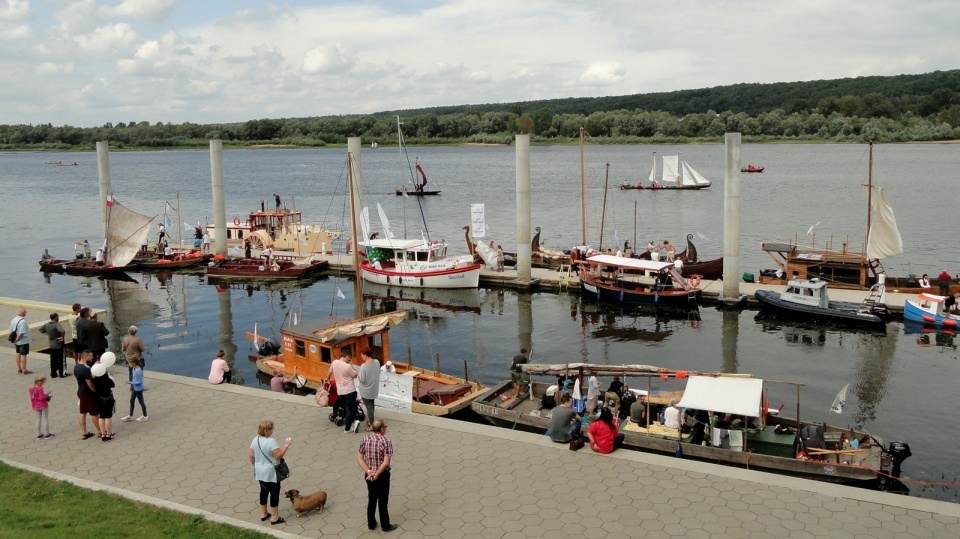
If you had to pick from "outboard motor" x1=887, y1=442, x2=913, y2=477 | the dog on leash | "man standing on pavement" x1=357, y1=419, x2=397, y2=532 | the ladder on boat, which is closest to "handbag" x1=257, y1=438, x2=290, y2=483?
the dog on leash

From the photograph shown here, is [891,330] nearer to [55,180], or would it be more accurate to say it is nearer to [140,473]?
[140,473]

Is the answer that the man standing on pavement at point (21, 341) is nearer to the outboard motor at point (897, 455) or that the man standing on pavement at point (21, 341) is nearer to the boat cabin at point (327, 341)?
the boat cabin at point (327, 341)

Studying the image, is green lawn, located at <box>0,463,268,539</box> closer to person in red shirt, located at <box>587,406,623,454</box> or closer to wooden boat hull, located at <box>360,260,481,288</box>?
person in red shirt, located at <box>587,406,623,454</box>

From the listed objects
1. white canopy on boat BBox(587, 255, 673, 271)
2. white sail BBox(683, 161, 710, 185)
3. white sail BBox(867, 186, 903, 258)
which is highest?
white sail BBox(683, 161, 710, 185)

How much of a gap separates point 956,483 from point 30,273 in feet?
158

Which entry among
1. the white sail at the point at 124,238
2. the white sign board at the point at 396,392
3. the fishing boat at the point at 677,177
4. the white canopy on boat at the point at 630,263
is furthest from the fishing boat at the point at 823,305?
the fishing boat at the point at 677,177

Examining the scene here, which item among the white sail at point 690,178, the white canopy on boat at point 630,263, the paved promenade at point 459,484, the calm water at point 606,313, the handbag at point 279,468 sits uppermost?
the white sail at point 690,178

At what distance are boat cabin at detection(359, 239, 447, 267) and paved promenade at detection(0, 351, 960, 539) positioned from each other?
2506 centimetres

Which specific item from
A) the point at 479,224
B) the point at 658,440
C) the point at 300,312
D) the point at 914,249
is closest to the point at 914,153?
the point at 914,249

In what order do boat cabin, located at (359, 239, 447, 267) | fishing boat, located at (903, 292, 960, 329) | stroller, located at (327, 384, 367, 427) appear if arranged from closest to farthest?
1. stroller, located at (327, 384, 367, 427)
2. fishing boat, located at (903, 292, 960, 329)
3. boat cabin, located at (359, 239, 447, 267)

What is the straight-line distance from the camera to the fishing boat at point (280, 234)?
49688 millimetres

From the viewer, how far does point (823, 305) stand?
3222 cm

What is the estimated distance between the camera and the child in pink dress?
1402 cm

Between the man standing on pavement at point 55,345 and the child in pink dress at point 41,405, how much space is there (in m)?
3.68
